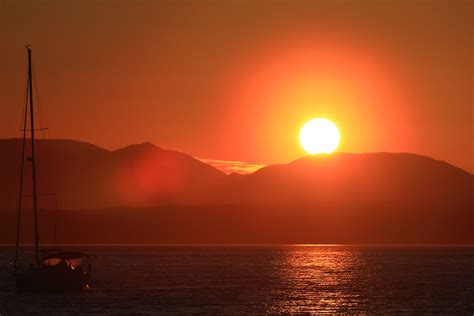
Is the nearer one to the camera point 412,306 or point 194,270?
point 412,306

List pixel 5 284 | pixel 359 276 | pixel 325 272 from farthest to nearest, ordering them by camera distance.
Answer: pixel 325 272
pixel 359 276
pixel 5 284

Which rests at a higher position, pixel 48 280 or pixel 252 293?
pixel 48 280

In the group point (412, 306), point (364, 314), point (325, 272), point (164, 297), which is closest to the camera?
point (364, 314)

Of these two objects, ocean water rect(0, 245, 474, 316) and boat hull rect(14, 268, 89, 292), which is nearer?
ocean water rect(0, 245, 474, 316)

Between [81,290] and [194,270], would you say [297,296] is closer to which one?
[81,290]

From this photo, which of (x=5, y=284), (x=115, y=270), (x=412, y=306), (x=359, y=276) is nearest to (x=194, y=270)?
(x=115, y=270)

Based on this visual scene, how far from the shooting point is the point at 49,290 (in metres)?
93.6

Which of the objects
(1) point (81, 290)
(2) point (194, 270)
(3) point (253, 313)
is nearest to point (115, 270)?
(2) point (194, 270)

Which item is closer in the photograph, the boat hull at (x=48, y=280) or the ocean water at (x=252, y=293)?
the ocean water at (x=252, y=293)

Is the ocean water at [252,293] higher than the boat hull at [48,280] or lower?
lower

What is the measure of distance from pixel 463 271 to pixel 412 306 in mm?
73226

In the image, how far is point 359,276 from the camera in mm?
137625

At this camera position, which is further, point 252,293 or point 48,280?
point 252,293

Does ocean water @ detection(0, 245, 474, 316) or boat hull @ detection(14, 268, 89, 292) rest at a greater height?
boat hull @ detection(14, 268, 89, 292)
